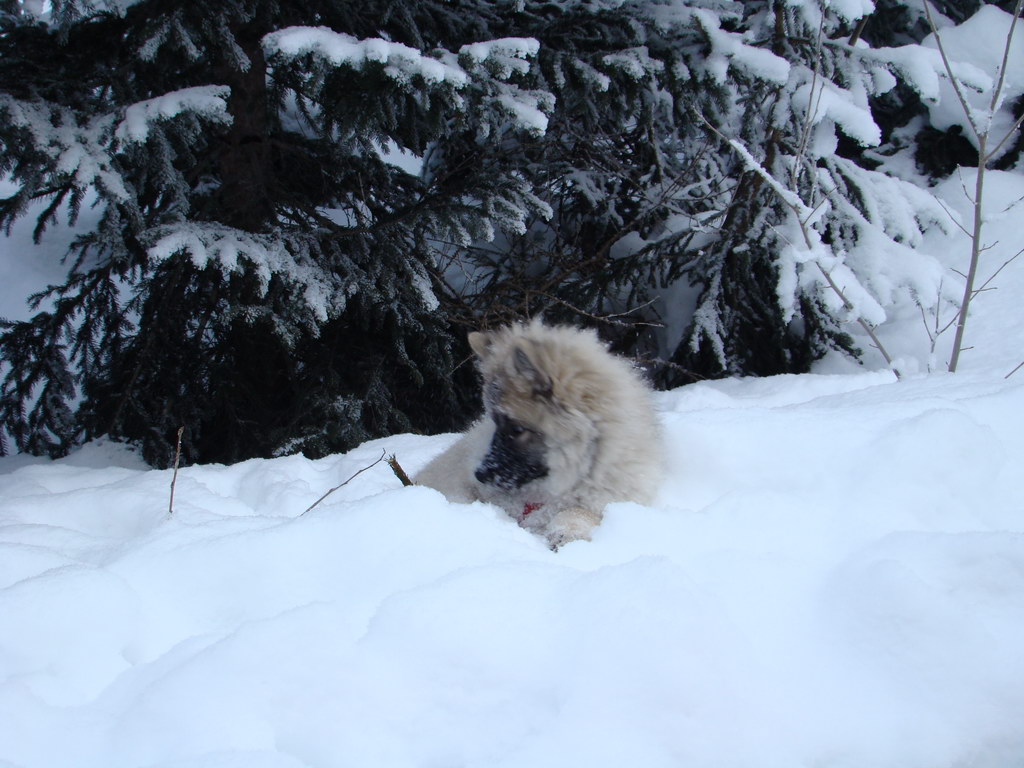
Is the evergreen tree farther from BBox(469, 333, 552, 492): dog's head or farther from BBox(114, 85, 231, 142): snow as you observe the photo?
BBox(469, 333, 552, 492): dog's head

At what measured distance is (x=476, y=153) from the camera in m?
6.54

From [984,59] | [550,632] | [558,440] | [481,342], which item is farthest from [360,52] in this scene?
[984,59]

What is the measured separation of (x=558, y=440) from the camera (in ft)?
9.25

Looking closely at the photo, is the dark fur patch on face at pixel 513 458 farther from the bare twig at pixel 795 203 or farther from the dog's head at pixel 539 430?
the bare twig at pixel 795 203

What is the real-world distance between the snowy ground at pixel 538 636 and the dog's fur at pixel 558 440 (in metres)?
0.48

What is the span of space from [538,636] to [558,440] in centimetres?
125

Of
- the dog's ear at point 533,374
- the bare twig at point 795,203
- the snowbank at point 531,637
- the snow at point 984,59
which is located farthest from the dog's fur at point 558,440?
the snow at point 984,59

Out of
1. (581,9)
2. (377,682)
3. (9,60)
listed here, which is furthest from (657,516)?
(9,60)

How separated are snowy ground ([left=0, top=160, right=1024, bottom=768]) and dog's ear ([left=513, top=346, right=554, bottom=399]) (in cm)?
70

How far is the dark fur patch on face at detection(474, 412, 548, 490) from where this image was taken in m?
2.75

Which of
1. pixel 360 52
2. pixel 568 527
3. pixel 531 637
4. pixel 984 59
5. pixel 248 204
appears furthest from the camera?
pixel 984 59

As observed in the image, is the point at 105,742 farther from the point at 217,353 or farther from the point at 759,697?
the point at 217,353

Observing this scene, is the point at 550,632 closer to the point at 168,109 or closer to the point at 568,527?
the point at 568,527

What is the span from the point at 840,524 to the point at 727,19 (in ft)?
16.4
